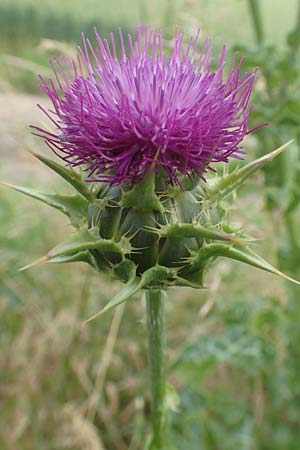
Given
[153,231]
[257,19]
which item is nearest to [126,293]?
[153,231]

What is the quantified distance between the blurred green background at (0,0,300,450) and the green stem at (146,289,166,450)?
0.17 meters

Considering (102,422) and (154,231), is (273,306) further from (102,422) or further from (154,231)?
(154,231)

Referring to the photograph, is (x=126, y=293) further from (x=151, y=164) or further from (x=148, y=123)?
(x=148, y=123)

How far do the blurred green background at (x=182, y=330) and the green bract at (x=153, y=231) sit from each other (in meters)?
0.59

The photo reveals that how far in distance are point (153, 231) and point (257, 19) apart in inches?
59.6

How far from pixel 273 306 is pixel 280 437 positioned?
61 centimetres

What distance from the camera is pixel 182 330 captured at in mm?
3311

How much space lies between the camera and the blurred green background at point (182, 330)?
93.9 inches

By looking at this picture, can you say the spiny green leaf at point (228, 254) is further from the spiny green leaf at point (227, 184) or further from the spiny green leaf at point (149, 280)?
the spiny green leaf at point (227, 184)

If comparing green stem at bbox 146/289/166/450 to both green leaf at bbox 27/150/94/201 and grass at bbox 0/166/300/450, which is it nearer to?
green leaf at bbox 27/150/94/201

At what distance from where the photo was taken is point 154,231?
4.92 ft

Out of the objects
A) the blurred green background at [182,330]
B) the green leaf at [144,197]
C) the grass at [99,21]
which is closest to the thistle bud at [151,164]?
the green leaf at [144,197]

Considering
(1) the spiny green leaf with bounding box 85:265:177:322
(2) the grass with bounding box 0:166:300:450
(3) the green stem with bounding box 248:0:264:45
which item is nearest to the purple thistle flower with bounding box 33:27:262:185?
(1) the spiny green leaf with bounding box 85:265:177:322

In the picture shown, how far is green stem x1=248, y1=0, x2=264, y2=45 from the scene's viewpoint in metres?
2.56
